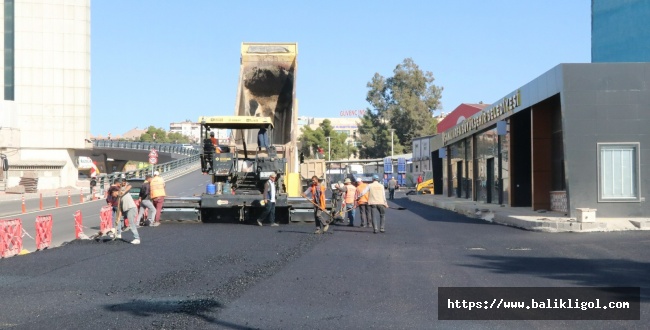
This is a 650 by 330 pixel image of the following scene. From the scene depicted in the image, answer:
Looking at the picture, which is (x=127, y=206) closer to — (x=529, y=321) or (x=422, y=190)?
(x=529, y=321)

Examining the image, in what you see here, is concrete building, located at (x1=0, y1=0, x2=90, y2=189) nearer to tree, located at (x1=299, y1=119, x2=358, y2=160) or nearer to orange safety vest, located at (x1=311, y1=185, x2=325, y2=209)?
tree, located at (x1=299, y1=119, x2=358, y2=160)

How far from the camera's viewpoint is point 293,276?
1280 cm

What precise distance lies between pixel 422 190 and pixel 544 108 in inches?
1349

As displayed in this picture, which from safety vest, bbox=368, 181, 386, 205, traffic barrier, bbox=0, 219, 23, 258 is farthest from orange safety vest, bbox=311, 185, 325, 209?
traffic barrier, bbox=0, 219, 23, 258

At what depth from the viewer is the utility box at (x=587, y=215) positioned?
21.8 meters

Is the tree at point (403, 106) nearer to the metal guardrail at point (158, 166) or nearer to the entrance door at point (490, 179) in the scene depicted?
the metal guardrail at point (158, 166)

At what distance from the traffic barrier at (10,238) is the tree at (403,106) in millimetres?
84214

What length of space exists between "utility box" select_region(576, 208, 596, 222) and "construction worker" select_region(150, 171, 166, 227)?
1179 cm

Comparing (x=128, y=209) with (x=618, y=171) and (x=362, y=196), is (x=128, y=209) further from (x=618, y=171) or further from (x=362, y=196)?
(x=618, y=171)

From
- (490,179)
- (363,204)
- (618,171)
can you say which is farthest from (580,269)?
(490,179)

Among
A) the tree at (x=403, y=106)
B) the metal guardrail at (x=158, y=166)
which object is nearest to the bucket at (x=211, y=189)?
the metal guardrail at (x=158, y=166)

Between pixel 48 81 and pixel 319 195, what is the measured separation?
64.9 metres

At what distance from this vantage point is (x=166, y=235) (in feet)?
67.7

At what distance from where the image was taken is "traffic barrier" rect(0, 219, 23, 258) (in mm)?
16266
